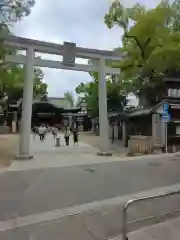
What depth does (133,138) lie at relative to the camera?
19.9 metres

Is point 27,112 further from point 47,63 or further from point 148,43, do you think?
point 148,43

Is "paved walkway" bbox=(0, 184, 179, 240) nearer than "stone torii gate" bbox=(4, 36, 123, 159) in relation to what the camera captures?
Yes

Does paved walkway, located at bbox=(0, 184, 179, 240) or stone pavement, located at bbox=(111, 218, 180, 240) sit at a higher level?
stone pavement, located at bbox=(111, 218, 180, 240)

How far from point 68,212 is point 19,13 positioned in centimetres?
786

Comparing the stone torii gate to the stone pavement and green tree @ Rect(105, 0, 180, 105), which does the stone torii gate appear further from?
the stone pavement

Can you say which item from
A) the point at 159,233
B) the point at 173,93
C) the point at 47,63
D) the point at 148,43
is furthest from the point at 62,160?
the point at 148,43

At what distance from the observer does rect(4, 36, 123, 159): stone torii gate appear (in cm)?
1608

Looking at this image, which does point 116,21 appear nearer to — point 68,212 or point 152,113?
point 152,113

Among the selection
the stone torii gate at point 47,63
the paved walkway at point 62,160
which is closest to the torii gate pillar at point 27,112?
the stone torii gate at point 47,63

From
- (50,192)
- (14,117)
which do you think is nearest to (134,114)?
(50,192)

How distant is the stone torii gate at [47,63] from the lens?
1608 cm

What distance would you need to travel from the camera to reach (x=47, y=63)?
1714 cm

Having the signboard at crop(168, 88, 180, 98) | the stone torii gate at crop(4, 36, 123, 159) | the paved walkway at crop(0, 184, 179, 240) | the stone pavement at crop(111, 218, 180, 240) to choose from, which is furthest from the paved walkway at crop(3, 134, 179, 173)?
the stone pavement at crop(111, 218, 180, 240)

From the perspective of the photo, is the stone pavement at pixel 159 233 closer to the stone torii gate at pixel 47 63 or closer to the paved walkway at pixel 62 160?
the paved walkway at pixel 62 160
